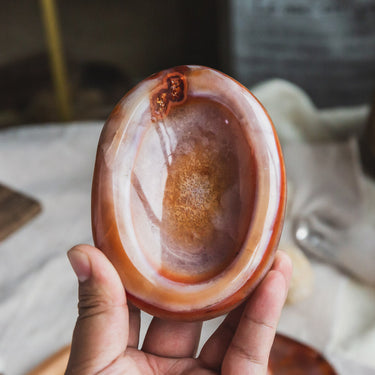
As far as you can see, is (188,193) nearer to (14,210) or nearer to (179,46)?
(14,210)

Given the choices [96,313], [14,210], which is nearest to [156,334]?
[96,313]

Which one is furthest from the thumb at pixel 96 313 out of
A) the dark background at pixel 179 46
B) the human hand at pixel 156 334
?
the dark background at pixel 179 46

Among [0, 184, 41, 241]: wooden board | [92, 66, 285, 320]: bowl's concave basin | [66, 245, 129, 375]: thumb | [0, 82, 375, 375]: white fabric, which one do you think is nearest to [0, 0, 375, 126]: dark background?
[0, 82, 375, 375]: white fabric

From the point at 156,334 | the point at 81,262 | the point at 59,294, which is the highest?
the point at 81,262

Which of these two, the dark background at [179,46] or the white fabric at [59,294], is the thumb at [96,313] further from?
the dark background at [179,46]

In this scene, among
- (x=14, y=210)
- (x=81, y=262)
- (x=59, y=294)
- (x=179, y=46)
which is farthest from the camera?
(x=179, y=46)

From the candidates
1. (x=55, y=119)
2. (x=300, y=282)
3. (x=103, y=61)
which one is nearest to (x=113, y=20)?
(x=103, y=61)

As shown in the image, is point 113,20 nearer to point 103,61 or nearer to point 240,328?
point 103,61
